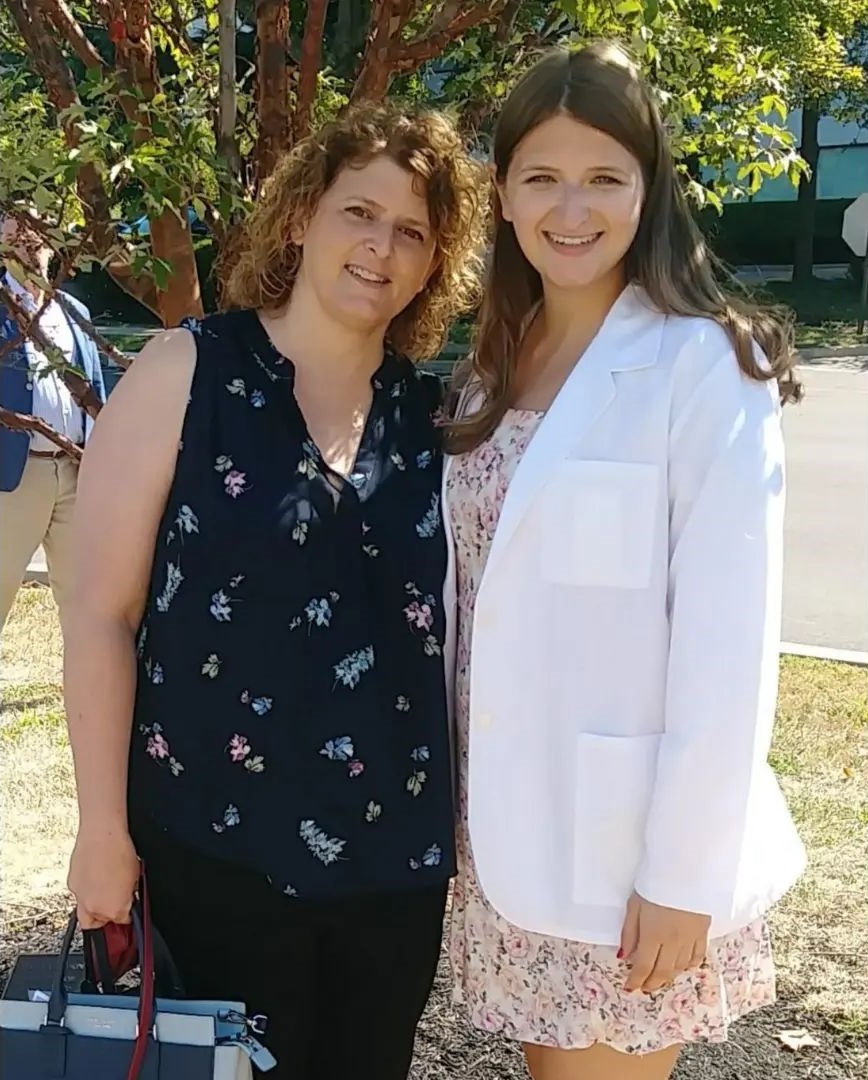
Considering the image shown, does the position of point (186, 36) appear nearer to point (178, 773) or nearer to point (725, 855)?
point (178, 773)

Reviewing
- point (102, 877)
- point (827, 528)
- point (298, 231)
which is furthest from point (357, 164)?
point (827, 528)

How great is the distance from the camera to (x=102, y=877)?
1.88 metres

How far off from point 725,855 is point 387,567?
2.15ft

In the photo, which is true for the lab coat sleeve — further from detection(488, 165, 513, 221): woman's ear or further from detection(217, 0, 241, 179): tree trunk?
detection(217, 0, 241, 179): tree trunk

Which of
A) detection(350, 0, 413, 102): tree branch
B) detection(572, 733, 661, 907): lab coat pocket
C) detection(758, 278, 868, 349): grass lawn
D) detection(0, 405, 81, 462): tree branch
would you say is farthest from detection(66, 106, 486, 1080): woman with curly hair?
detection(758, 278, 868, 349): grass lawn

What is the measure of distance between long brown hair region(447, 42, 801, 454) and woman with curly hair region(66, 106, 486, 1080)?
0.17 m

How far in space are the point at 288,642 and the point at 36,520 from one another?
313 cm

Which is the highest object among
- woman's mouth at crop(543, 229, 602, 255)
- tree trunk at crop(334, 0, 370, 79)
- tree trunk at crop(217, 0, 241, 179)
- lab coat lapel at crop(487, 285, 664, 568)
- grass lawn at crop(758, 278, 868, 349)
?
grass lawn at crop(758, 278, 868, 349)

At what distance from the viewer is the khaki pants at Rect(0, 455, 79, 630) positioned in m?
4.59

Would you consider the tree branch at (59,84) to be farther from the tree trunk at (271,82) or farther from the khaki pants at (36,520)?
the khaki pants at (36,520)

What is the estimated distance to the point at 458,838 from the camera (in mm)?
2033

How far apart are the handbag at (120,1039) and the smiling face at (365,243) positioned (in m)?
1.09

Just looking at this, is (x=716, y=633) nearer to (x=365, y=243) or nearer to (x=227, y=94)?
(x=365, y=243)

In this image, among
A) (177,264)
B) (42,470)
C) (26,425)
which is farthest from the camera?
(42,470)
